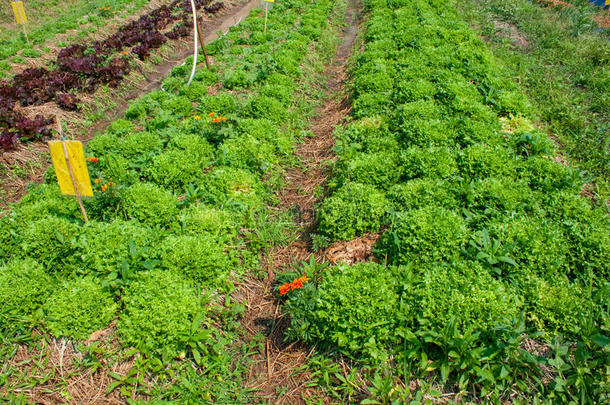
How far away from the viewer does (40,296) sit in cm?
368

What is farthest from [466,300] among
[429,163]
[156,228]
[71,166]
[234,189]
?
[71,166]

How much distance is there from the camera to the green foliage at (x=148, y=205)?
4.61m

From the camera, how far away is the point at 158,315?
135 inches

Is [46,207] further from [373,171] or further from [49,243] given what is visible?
[373,171]

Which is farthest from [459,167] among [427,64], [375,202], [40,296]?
[40,296]

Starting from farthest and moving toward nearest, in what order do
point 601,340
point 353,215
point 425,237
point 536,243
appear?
1. point 353,215
2. point 425,237
3. point 536,243
4. point 601,340

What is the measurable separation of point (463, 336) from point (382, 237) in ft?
4.90

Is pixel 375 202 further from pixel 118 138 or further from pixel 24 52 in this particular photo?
pixel 24 52

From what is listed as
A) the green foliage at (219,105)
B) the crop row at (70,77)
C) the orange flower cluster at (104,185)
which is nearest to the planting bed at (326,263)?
the orange flower cluster at (104,185)

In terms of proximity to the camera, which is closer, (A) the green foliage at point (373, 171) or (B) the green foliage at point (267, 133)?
(A) the green foliage at point (373, 171)

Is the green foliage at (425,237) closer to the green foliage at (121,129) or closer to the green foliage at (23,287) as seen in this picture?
the green foliage at (23,287)

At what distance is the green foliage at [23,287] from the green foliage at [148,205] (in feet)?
3.77

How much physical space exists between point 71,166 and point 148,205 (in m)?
1.07

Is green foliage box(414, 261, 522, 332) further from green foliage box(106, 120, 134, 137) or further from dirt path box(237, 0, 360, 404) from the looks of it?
green foliage box(106, 120, 134, 137)
